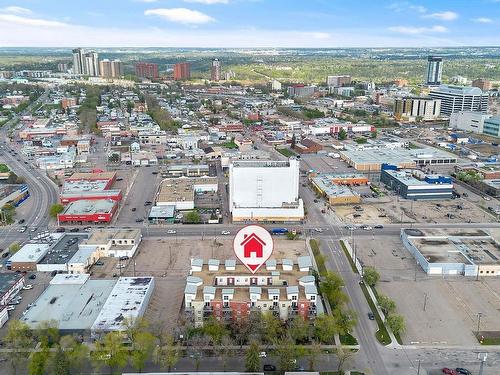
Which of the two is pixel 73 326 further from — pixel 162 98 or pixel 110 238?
pixel 162 98

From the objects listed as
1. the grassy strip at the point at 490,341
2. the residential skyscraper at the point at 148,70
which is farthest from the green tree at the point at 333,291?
the residential skyscraper at the point at 148,70

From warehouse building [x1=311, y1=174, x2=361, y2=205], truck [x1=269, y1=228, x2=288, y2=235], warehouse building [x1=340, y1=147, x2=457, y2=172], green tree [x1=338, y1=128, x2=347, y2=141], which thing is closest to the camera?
truck [x1=269, y1=228, x2=288, y2=235]

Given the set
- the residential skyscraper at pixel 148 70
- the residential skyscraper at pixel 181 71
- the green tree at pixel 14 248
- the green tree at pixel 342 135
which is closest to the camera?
the green tree at pixel 14 248

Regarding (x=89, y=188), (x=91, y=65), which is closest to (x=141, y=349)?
(x=89, y=188)

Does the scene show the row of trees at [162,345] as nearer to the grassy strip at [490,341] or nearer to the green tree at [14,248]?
the grassy strip at [490,341]

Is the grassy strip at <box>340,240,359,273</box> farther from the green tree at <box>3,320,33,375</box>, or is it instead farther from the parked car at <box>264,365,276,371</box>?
the green tree at <box>3,320,33,375</box>

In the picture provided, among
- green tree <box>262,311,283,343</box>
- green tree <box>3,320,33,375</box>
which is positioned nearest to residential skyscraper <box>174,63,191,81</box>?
green tree <box>3,320,33,375</box>
